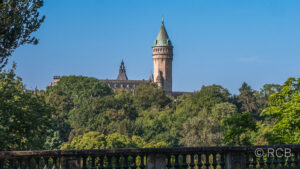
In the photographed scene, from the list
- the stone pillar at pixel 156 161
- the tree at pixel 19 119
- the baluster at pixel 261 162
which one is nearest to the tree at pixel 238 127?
Answer: the tree at pixel 19 119

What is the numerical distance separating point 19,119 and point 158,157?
19.2m

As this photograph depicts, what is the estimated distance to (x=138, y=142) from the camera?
93125 mm

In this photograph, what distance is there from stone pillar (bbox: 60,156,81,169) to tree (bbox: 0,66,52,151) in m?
15.3

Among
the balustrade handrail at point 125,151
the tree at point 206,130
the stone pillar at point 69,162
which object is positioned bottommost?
the stone pillar at point 69,162

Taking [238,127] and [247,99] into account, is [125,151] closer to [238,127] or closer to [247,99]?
[238,127]

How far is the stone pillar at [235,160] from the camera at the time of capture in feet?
45.0

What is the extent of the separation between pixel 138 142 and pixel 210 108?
3504 cm

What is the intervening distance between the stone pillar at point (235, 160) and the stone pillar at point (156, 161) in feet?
4.98

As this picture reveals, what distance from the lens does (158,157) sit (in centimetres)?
1339

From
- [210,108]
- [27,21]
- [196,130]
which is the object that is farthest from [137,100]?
[27,21]

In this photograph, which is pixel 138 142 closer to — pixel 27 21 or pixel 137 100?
pixel 137 100

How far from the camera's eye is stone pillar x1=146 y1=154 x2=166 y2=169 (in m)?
13.3

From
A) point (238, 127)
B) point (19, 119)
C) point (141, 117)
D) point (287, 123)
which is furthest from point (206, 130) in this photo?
point (19, 119)

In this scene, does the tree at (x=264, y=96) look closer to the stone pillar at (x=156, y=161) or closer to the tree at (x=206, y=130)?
the tree at (x=206, y=130)
